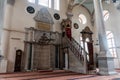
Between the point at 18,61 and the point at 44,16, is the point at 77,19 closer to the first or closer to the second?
the point at 44,16

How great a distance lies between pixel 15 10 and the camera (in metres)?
8.54

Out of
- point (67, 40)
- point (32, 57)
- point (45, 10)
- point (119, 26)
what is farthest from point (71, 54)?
point (119, 26)

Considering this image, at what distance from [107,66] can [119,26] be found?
6.68 meters

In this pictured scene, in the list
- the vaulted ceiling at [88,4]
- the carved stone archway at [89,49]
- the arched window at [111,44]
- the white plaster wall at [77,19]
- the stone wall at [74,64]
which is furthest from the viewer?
the vaulted ceiling at [88,4]

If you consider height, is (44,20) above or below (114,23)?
below

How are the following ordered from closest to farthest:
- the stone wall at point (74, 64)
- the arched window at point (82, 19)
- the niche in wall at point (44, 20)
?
1. the stone wall at point (74, 64)
2. the niche in wall at point (44, 20)
3. the arched window at point (82, 19)

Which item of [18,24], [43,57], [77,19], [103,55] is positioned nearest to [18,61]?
[43,57]

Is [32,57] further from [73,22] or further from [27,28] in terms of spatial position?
[73,22]

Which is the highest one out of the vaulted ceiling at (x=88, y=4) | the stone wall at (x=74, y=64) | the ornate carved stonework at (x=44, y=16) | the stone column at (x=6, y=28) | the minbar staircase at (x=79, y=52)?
the vaulted ceiling at (x=88, y=4)

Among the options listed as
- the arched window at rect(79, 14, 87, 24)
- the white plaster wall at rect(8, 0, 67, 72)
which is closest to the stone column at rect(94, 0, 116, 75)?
the white plaster wall at rect(8, 0, 67, 72)

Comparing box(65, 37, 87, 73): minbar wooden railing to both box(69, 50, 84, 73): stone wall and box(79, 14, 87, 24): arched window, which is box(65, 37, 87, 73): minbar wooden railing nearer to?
box(69, 50, 84, 73): stone wall

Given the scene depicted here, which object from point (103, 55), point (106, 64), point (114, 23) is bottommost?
point (106, 64)

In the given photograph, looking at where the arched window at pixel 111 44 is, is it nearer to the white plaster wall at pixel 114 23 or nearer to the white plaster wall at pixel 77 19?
the white plaster wall at pixel 114 23

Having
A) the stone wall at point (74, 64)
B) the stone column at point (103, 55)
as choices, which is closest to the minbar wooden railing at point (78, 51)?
the stone wall at point (74, 64)
